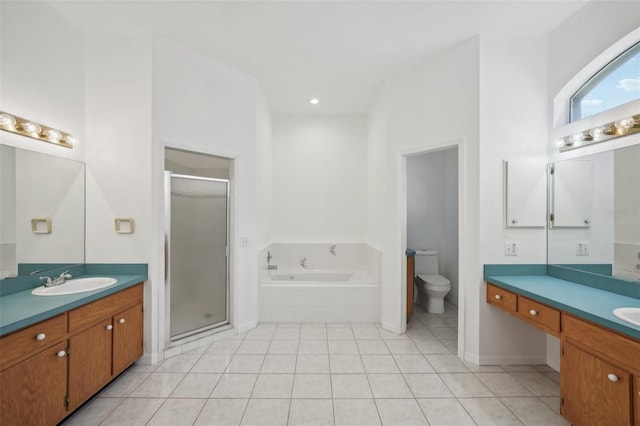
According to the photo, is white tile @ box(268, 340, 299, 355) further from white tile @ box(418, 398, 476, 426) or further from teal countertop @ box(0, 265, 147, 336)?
teal countertop @ box(0, 265, 147, 336)

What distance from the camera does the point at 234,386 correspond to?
2.03 meters

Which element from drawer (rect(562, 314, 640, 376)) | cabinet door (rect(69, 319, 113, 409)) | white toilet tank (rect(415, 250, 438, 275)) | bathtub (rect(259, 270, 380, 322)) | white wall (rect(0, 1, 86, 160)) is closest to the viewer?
drawer (rect(562, 314, 640, 376))

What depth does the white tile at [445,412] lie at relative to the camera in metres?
1.68

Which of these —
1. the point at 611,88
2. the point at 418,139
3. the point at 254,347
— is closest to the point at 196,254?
the point at 254,347

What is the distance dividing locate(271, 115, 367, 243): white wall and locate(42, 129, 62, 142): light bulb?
8.48 feet

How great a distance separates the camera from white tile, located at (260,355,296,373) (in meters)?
2.24

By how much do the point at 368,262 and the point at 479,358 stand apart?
1.81 m

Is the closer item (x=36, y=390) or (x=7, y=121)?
(x=36, y=390)

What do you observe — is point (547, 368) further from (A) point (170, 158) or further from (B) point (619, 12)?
(A) point (170, 158)

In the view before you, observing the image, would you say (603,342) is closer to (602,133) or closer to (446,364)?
(446,364)

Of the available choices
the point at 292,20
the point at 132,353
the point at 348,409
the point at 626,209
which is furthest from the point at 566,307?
the point at 132,353

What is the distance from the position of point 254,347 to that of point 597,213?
3.14m

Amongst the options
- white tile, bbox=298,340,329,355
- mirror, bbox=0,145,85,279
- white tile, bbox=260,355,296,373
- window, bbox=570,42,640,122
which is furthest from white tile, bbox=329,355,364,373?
window, bbox=570,42,640,122

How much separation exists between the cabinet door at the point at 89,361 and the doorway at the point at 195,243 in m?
0.62
